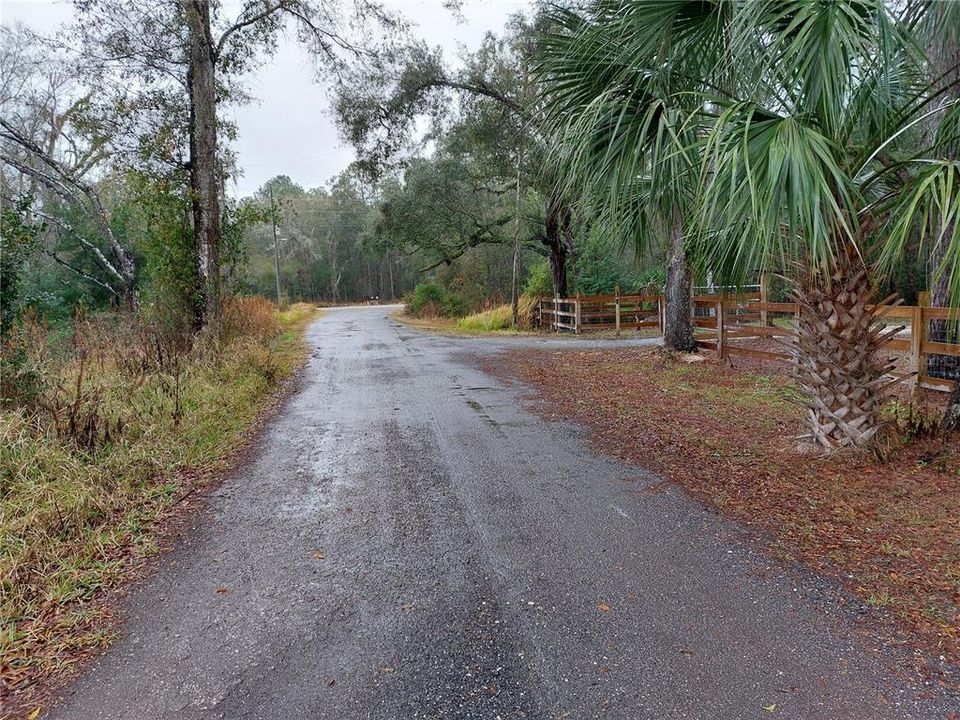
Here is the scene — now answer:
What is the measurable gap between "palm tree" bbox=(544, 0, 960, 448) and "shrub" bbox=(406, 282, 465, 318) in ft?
68.6

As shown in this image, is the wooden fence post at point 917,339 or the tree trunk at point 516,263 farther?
the tree trunk at point 516,263

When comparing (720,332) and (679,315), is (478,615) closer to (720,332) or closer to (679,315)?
(720,332)

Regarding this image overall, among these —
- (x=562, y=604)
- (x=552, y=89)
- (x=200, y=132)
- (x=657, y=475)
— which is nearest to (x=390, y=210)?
(x=200, y=132)

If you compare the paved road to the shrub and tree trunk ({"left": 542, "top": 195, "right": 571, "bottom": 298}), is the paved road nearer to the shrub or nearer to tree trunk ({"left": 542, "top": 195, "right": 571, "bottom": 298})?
tree trunk ({"left": 542, "top": 195, "right": 571, "bottom": 298})

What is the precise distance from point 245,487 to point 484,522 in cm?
201

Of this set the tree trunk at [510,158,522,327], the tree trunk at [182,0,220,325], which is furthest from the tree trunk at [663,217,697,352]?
the tree trunk at [182,0,220,325]

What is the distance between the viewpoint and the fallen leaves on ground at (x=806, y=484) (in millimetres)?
2600

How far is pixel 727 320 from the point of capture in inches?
472

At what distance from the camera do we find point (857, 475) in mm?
3938

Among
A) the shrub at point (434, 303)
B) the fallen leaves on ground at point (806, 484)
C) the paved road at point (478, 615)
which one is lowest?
the paved road at point (478, 615)

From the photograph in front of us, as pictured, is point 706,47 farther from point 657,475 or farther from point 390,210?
point 390,210

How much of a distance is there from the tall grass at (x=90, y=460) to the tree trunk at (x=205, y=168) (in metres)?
1.91

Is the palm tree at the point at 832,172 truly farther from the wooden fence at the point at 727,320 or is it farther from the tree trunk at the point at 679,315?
the tree trunk at the point at 679,315

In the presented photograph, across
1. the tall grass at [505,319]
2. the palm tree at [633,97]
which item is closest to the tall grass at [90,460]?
the palm tree at [633,97]
